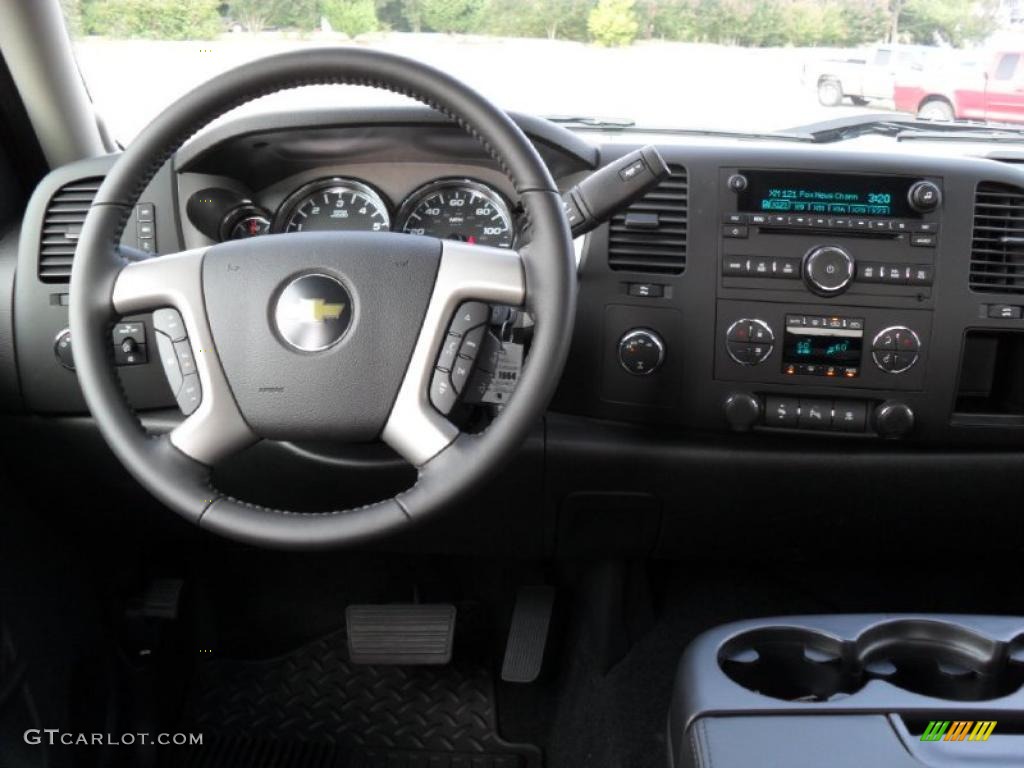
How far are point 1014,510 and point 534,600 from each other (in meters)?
0.98

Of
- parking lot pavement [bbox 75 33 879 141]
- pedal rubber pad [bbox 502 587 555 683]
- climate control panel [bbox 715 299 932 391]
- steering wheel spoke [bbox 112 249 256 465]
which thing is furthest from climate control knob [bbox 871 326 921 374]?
steering wheel spoke [bbox 112 249 256 465]

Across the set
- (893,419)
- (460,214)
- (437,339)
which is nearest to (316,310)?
(437,339)

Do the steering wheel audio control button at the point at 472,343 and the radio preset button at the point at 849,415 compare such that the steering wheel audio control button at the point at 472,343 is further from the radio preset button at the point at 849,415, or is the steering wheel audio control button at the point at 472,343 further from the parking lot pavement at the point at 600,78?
the radio preset button at the point at 849,415

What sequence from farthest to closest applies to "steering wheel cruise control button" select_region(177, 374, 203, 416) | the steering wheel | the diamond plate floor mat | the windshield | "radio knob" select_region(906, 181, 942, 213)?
the diamond plate floor mat
the windshield
"radio knob" select_region(906, 181, 942, 213)
"steering wheel cruise control button" select_region(177, 374, 203, 416)
the steering wheel

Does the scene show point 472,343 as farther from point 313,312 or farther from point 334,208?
point 334,208

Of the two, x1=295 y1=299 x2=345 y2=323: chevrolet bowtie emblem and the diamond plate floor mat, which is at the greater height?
x1=295 y1=299 x2=345 y2=323: chevrolet bowtie emblem

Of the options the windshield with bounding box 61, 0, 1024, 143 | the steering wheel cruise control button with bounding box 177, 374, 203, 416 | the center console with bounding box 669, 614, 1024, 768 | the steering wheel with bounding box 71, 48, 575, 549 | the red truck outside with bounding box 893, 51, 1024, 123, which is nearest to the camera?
the center console with bounding box 669, 614, 1024, 768

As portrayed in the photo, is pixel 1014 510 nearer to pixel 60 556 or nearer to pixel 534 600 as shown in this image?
pixel 534 600

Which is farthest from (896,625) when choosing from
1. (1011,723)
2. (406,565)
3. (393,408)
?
(406,565)

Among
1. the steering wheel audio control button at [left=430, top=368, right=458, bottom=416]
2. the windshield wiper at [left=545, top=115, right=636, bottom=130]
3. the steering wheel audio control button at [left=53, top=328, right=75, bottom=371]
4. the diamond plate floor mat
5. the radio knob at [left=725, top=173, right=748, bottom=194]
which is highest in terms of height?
the windshield wiper at [left=545, top=115, right=636, bottom=130]

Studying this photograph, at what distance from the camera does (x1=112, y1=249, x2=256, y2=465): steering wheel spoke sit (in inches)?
52.4

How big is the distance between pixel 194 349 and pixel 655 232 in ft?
2.58

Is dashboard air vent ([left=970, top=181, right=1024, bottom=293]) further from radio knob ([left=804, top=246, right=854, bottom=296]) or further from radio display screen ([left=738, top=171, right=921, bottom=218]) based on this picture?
radio knob ([left=804, top=246, right=854, bottom=296])

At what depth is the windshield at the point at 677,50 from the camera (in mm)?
1769
